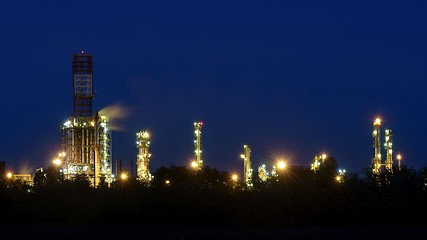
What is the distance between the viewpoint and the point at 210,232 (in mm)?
22078

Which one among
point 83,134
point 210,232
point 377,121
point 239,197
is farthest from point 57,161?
point 210,232

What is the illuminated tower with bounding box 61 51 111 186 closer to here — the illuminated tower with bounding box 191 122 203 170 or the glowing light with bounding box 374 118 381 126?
the illuminated tower with bounding box 191 122 203 170

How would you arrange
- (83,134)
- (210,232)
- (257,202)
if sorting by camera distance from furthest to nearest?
(83,134) → (257,202) → (210,232)

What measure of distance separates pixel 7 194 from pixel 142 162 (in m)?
43.5

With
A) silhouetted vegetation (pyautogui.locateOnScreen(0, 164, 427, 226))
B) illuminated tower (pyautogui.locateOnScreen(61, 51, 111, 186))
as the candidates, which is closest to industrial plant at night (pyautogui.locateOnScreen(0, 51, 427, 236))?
silhouetted vegetation (pyautogui.locateOnScreen(0, 164, 427, 226))

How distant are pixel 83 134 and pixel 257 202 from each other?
48.0 metres

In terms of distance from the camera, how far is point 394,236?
20094mm

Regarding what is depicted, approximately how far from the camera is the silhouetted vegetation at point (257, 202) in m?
24.9

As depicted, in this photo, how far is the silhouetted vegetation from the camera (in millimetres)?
24922

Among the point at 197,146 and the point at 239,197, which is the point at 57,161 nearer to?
the point at 197,146

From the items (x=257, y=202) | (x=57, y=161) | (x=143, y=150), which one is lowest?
(x=257, y=202)

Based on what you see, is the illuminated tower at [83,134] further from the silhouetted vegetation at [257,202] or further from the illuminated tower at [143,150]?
the silhouetted vegetation at [257,202]

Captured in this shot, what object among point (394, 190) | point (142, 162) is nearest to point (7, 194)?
point (394, 190)

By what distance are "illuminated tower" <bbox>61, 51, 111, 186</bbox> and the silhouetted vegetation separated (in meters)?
39.8
